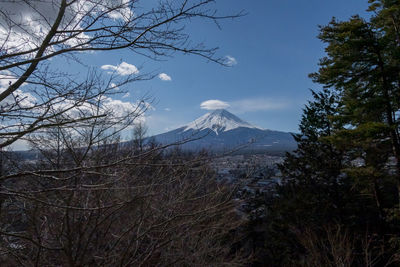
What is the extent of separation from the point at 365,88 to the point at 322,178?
5.31 meters

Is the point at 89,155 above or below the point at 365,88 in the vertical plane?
below

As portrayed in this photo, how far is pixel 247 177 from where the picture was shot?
3.15 m

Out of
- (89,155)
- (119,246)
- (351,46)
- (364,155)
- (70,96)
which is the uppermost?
(351,46)

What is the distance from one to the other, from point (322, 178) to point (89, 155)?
11542mm

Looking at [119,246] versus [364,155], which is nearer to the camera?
[119,246]

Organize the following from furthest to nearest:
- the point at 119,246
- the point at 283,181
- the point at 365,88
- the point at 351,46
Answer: the point at 283,181
the point at 365,88
the point at 351,46
the point at 119,246

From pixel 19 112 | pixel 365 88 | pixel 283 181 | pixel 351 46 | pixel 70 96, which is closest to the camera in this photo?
pixel 19 112

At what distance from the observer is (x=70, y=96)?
2320 millimetres

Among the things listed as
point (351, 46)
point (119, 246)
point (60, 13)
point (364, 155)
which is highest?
point (351, 46)

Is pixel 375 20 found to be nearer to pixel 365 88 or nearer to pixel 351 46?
pixel 351 46

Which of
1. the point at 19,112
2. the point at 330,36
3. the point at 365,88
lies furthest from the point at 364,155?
the point at 19,112

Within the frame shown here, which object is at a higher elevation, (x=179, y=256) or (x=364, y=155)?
(x=364, y=155)

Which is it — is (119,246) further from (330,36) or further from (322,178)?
(322,178)

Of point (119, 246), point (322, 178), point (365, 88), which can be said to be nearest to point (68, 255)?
point (119, 246)
